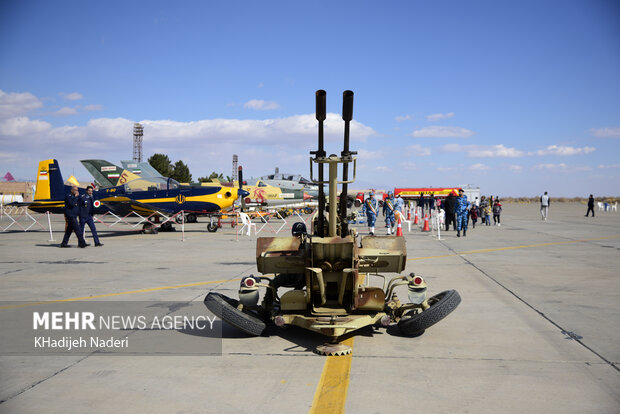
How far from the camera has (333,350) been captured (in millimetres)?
4996

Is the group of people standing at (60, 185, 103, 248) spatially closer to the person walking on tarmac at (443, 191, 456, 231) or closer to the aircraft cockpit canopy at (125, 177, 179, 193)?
the aircraft cockpit canopy at (125, 177, 179, 193)

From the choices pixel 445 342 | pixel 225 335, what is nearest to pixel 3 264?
pixel 225 335

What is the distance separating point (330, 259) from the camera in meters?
5.29

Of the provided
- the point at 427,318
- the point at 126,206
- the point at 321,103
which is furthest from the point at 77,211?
the point at 427,318

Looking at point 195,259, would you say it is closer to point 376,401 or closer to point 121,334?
point 121,334

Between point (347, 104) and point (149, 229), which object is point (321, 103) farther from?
point (149, 229)

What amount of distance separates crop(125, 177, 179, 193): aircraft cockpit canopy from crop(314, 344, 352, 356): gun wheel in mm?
18933

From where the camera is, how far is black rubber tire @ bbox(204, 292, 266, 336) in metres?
5.43

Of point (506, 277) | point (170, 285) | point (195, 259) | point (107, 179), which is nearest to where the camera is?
point (170, 285)

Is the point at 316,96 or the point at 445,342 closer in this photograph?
the point at 316,96

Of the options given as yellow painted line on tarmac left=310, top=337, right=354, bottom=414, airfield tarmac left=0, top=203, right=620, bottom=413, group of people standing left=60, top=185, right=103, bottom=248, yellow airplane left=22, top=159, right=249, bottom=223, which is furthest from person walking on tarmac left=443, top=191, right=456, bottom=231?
yellow painted line on tarmac left=310, top=337, right=354, bottom=414

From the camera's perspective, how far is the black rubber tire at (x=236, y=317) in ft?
17.8

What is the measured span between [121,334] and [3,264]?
8.18 meters

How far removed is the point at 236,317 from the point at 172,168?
267ft
